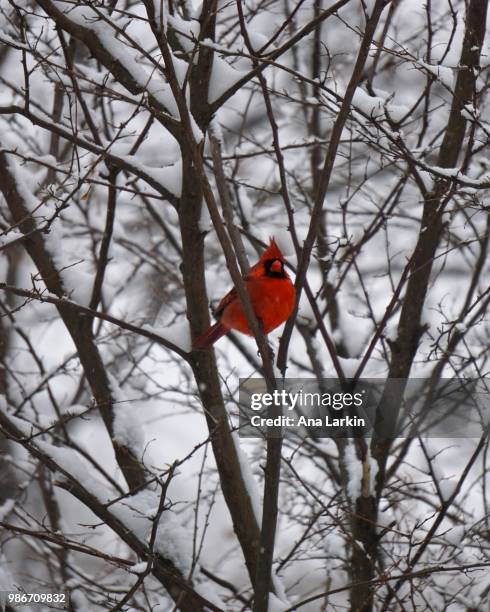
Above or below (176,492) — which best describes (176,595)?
below

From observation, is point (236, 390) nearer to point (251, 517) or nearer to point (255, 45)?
point (251, 517)

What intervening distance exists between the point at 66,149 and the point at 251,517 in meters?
3.97

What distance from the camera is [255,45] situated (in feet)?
11.5

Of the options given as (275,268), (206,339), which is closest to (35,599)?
(206,339)

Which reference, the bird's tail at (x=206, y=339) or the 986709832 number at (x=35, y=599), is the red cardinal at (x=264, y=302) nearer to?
the bird's tail at (x=206, y=339)

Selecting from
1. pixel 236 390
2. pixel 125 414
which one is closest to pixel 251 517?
pixel 125 414

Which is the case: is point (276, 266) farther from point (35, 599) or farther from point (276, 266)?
point (35, 599)

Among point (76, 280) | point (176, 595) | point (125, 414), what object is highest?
point (76, 280)
